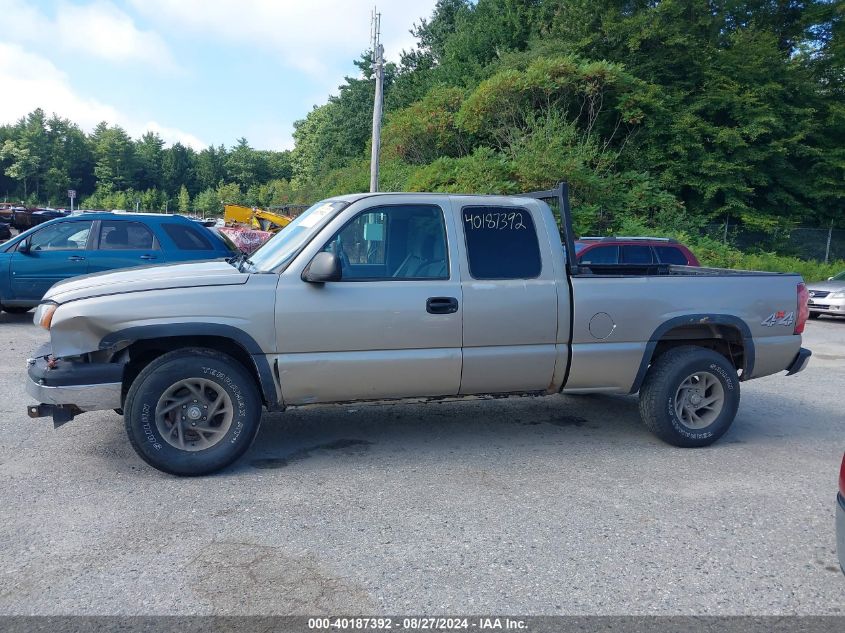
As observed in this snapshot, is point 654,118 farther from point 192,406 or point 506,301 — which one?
point 192,406

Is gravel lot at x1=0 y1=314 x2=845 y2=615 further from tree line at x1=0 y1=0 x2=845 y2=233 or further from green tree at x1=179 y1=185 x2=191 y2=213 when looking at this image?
green tree at x1=179 y1=185 x2=191 y2=213

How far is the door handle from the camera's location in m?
4.79

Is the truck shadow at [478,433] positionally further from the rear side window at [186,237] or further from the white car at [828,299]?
the white car at [828,299]

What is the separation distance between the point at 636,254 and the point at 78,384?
33.1 ft

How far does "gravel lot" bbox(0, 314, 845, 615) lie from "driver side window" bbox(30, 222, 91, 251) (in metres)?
5.27

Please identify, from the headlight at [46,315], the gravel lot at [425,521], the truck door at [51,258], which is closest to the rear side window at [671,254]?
the gravel lot at [425,521]

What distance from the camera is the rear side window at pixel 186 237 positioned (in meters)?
10.3

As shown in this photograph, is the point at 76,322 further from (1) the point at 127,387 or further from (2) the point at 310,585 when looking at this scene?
(2) the point at 310,585

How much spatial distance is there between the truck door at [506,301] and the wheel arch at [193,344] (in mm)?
1439

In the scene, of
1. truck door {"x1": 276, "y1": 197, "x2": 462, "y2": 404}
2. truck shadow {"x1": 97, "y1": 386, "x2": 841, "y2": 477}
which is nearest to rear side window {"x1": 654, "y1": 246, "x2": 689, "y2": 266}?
truck shadow {"x1": 97, "y1": 386, "x2": 841, "y2": 477}

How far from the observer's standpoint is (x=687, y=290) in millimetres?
5324

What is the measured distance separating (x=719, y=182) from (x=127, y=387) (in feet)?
81.1

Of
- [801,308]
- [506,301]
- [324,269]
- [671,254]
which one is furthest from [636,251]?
[324,269]

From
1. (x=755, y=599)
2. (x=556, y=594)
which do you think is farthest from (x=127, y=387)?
(x=755, y=599)
